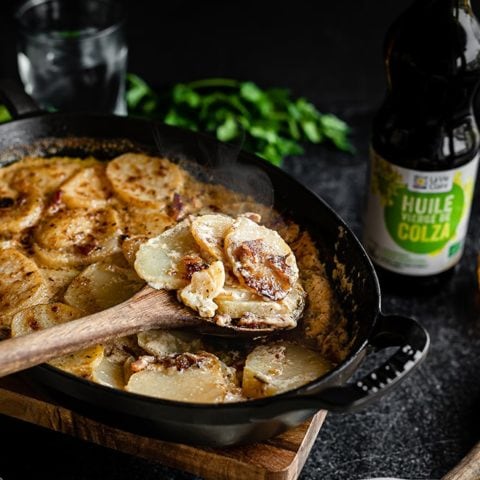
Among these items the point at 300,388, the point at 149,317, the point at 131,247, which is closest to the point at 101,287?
the point at 131,247

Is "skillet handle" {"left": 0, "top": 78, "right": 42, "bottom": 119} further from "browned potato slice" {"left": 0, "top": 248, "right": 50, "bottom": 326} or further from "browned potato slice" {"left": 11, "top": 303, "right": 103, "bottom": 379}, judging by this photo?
"browned potato slice" {"left": 11, "top": 303, "right": 103, "bottom": 379}

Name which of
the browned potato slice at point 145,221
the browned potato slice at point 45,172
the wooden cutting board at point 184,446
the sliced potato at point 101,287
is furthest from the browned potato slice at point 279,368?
the browned potato slice at point 45,172

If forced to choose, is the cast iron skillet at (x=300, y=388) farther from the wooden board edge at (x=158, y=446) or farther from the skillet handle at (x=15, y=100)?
the skillet handle at (x=15, y=100)

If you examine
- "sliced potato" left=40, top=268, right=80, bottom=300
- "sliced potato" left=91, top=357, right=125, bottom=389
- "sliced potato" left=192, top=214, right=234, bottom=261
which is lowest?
"sliced potato" left=91, top=357, right=125, bottom=389

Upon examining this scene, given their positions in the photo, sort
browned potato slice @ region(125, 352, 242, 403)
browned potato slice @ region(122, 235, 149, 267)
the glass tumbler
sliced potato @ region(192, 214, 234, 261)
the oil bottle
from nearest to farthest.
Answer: browned potato slice @ region(125, 352, 242, 403), sliced potato @ region(192, 214, 234, 261), browned potato slice @ region(122, 235, 149, 267), the oil bottle, the glass tumbler

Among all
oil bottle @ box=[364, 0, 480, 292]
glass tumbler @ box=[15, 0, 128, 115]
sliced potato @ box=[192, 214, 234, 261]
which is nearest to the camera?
sliced potato @ box=[192, 214, 234, 261]

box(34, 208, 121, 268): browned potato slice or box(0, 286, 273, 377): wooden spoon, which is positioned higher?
box(0, 286, 273, 377): wooden spoon

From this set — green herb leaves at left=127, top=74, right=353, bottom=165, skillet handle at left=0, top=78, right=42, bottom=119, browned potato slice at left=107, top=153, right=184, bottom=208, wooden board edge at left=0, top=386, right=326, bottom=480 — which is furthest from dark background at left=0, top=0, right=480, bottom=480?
skillet handle at left=0, top=78, right=42, bottom=119
